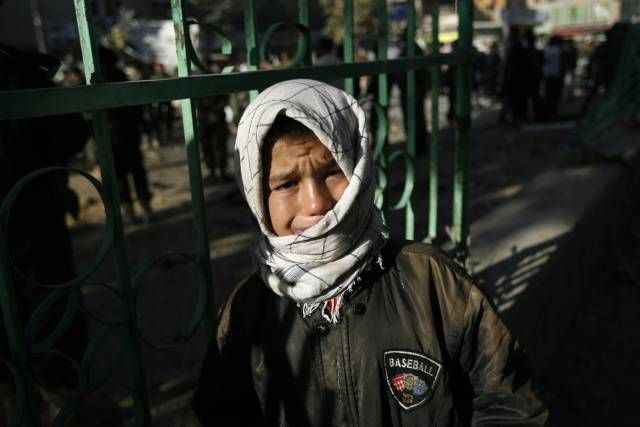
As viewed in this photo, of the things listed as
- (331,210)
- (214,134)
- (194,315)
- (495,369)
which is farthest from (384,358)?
(214,134)

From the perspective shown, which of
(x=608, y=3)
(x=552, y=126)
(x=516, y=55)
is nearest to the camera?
(x=552, y=126)

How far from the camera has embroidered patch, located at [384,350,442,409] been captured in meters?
1.21

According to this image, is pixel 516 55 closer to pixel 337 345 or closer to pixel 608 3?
pixel 337 345

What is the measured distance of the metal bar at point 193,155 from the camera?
123cm

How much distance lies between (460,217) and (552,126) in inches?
366

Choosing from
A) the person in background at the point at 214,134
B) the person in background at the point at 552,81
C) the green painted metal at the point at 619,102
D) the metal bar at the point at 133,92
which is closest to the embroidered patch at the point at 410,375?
the metal bar at the point at 133,92

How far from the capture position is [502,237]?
3.23m

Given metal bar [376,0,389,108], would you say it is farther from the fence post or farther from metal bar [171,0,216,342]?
metal bar [171,0,216,342]

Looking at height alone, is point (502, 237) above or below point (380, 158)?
below

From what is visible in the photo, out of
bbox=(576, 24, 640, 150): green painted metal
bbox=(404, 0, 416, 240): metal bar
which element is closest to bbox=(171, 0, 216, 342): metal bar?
bbox=(404, 0, 416, 240): metal bar

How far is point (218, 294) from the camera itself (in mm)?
4234

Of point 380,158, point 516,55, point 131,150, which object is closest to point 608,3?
point 516,55

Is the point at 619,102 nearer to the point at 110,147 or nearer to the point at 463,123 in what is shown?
the point at 463,123

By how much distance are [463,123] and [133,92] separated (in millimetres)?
1556
